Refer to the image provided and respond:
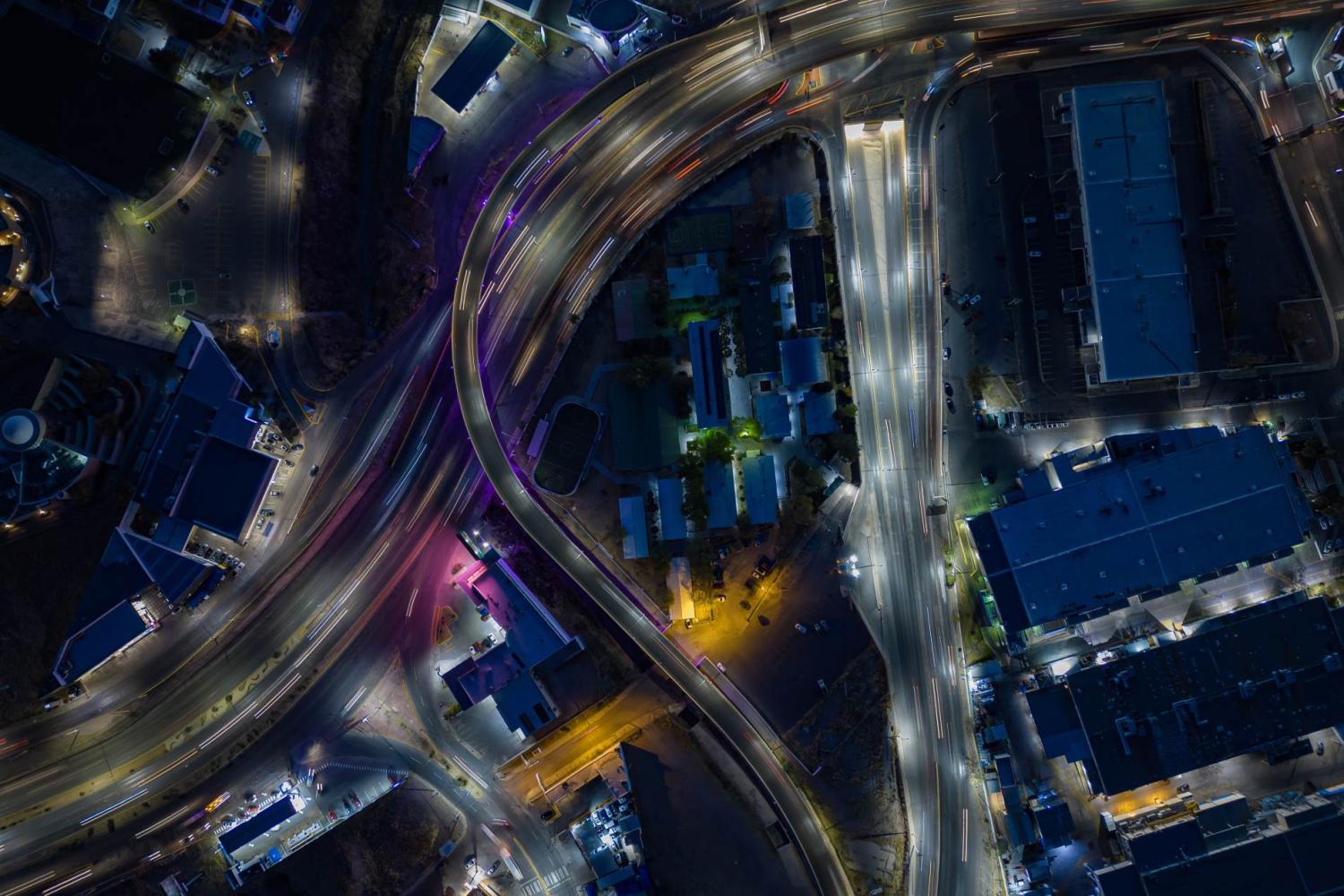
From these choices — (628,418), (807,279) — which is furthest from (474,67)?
(807,279)

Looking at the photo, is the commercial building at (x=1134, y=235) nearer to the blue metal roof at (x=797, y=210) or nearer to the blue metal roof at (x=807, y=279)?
the blue metal roof at (x=807, y=279)

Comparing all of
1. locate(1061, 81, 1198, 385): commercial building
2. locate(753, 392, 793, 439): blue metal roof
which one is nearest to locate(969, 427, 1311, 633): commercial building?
locate(1061, 81, 1198, 385): commercial building

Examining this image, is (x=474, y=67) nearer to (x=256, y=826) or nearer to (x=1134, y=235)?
(x=1134, y=235)

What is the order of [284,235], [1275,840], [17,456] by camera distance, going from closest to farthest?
[1275,840] → [17,456] → [284,235]

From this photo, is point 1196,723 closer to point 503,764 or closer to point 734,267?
point 734,267

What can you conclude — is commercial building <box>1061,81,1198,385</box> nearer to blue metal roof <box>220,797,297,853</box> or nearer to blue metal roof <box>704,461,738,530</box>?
blue metal roof <box>704,461,738,530</box>

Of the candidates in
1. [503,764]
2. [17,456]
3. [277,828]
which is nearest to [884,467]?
[503,764]
